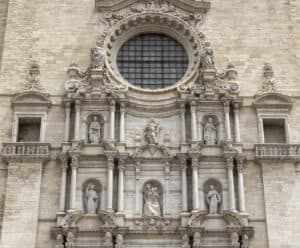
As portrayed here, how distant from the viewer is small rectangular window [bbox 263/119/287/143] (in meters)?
19.2

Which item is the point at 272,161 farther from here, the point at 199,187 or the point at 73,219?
the point at 73,219

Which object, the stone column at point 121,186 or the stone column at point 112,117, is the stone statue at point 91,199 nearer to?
the stone column at point 121,186

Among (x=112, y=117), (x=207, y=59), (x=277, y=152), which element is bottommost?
(x=277, y=152)

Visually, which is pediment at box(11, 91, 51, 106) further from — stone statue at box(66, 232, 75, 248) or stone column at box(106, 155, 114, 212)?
stone statue at box(66, 232, 75, 248)

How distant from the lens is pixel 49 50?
2033 cm

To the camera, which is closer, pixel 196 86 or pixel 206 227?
pixel 206 227

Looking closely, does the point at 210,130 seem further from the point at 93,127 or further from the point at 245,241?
the point at 245,241

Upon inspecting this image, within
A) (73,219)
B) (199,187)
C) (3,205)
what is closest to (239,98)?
(199,187)

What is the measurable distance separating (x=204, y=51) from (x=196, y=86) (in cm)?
119

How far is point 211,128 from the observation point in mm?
18953

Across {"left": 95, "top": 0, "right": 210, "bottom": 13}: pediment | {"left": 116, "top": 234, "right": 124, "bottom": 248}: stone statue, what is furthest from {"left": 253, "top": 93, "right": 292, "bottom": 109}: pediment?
{"left": 116, "top": 234, "right": 124, "bottom": 248}: stone statue

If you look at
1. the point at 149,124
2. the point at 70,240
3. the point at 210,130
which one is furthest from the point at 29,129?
the point at 210,130

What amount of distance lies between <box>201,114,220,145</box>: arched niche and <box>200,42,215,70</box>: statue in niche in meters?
1.55

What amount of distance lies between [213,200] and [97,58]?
5475 millimetres
